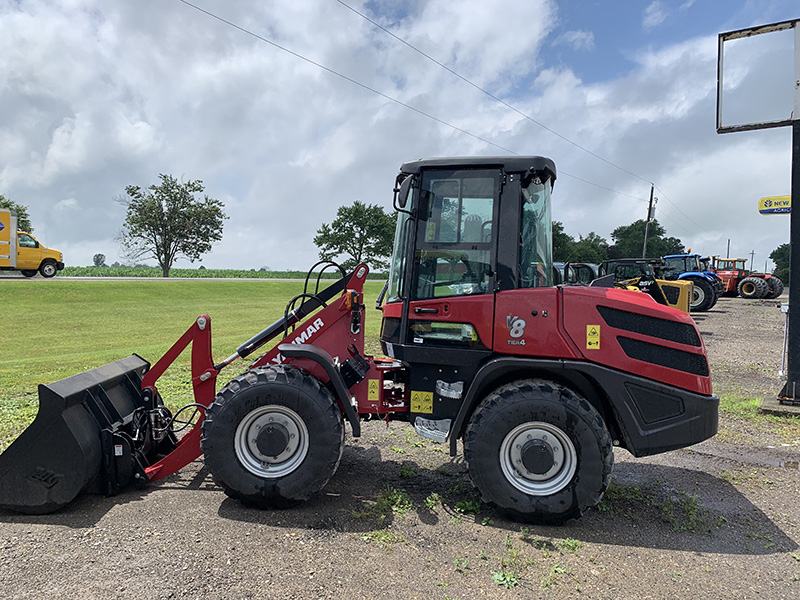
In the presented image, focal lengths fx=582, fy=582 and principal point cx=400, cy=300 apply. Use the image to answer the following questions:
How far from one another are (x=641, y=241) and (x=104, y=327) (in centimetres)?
9950

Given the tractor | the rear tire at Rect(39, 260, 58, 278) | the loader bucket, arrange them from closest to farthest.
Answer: the loader bucket → the tractor → the rear tire at Rect(39, 260, 58, 278)

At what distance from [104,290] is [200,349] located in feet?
76.6

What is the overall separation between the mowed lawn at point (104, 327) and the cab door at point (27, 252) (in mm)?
4100

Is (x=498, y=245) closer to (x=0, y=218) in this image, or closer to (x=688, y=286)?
(x=688, y=286)

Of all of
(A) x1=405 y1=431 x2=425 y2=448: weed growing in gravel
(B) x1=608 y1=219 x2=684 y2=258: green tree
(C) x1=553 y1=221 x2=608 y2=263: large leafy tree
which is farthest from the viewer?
(B) x1=608 y1=219 x2=684 y2=258: green tree

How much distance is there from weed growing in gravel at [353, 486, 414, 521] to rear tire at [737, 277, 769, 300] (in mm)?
32770

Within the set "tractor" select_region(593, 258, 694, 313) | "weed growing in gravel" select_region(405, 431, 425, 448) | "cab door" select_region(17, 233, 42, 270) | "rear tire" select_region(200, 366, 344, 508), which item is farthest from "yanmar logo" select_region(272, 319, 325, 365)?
"cab door" select_region(17, 233, 42, 270)

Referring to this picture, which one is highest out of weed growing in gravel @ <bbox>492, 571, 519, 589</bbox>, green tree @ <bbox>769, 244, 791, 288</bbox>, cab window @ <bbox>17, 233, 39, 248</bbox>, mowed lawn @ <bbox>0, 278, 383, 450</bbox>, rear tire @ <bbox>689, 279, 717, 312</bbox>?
green tree @ <bbox>769, 244, 791, 288</bbox>

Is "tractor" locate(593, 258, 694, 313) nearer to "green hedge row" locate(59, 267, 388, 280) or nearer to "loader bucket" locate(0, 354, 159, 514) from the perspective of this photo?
"loader bucket" locate(0, 354, 159, 514)

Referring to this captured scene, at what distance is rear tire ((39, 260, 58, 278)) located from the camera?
95.4 ft

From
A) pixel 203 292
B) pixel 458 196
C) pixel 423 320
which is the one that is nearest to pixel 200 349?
pixel 423 320

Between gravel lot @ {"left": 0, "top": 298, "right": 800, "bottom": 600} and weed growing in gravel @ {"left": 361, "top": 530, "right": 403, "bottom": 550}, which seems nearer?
gravel lot @ {"left": 0, "top": 298, "right": 800, "bottom": 600}

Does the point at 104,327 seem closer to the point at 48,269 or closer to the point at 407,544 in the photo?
the point at 407,544

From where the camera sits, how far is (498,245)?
4.45 metres
